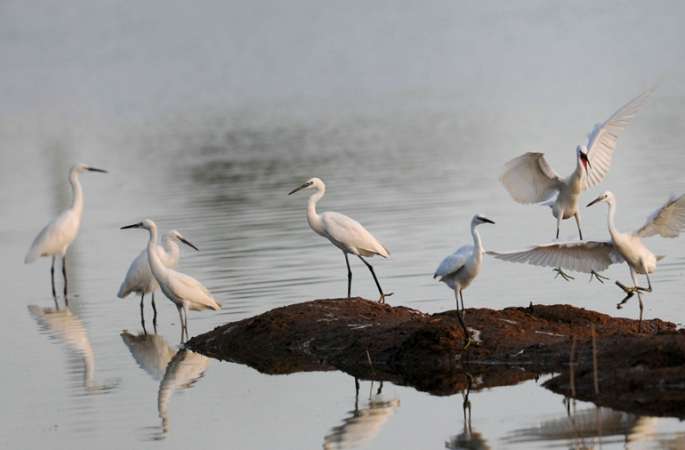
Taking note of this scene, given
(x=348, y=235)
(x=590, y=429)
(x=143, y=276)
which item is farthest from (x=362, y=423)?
(x=143, y=276)

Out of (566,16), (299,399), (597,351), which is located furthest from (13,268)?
(566,16)

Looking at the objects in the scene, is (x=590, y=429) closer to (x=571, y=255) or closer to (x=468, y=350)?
(x=468, y=350)

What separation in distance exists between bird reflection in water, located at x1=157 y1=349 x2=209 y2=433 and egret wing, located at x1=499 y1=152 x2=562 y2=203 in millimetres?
4529

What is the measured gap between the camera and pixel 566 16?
3752 inches

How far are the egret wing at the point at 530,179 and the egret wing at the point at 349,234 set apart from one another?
1.89m

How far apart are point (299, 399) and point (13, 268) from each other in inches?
489

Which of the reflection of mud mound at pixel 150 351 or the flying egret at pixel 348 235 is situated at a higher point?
the flying egret at pixel 348 235

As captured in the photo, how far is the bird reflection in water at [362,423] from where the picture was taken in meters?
12.3

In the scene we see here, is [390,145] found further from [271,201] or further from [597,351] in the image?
[597,351]

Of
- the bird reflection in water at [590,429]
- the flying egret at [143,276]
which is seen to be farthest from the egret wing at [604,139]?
the bird reflection in water at [590,429]

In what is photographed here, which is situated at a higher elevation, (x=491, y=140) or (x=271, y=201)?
(x=491, y=140)

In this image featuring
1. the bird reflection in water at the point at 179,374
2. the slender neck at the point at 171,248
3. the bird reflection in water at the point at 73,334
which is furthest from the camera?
the slender neck at the point at 171,248

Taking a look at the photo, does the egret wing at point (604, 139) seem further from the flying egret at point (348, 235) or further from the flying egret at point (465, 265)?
the flying egret at point (465, 265)

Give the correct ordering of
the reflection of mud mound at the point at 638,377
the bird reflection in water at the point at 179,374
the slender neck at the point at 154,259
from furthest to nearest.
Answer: the slender neck at the point at 154,259 → the bird reflection in water at the point at 179,374 → the reflection of mud mound at the point at 638,377
